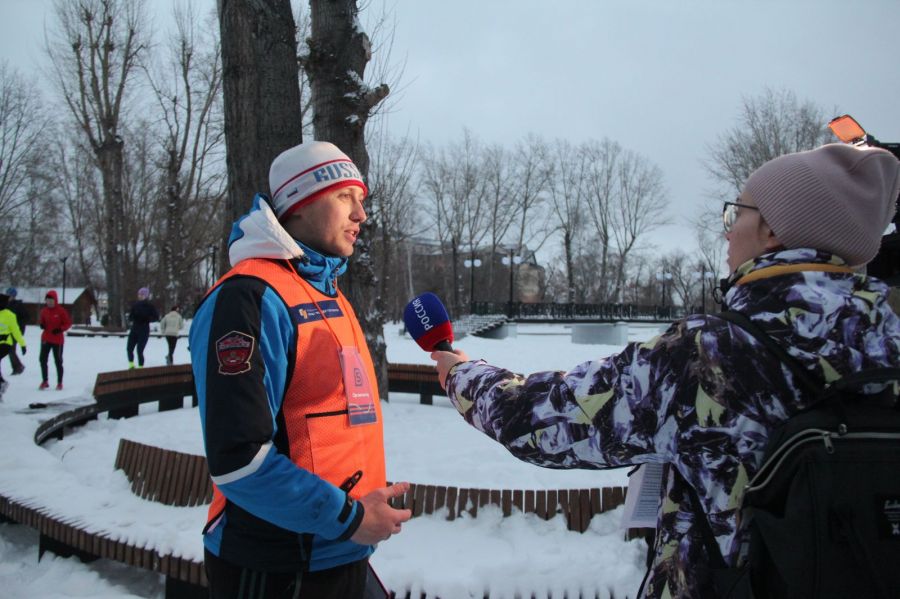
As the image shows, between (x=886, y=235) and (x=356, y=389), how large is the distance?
2.29 metres

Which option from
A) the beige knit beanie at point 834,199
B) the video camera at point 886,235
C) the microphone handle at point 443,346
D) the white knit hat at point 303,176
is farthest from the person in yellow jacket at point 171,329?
the beige knit beanie at point 834,199

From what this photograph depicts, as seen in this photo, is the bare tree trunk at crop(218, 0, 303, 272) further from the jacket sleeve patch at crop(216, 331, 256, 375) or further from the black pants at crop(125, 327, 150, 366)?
the black pants at crop(125, 327, 150, 366)

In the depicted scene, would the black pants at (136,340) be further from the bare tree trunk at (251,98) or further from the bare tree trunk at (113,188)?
the bare tree trunk at (113,188)

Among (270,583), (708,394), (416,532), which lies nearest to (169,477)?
(416,532)

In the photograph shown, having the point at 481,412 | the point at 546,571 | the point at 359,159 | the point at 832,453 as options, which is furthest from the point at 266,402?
the point at 359,159

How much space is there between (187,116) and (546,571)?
30775 millimetres

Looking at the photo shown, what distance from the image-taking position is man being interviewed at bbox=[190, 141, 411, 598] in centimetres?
148

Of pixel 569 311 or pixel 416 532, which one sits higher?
pixel 569 311

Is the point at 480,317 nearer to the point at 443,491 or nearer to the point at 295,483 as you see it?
the point at 443,491

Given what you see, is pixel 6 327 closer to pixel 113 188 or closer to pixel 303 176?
pixel 303 176

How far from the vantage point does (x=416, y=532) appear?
3.95 metres

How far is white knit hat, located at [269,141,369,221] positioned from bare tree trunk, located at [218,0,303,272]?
230cm

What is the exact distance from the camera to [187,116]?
29031 mm

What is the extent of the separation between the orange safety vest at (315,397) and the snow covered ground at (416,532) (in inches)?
72.3
